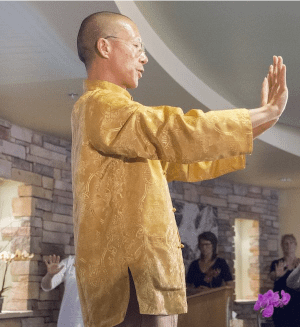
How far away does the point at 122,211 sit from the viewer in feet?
4.38

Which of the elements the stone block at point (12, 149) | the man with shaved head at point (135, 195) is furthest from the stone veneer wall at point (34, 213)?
the man with shaved head at point (135, 195)

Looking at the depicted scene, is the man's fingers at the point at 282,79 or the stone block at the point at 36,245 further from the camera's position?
the stone block at the point at 36,245

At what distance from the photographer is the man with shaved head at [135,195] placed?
1306 millimetres

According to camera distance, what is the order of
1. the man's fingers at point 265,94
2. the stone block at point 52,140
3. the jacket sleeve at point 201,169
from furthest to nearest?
1. the stone block at point 52,140
2. the jacket sleeve at point 201,169
3. the man's fingers at point 265,94

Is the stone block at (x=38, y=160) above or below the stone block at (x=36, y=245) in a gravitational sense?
above

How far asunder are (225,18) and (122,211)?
3546 millimetres

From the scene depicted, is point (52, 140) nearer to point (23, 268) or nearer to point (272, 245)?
point (23, 268)

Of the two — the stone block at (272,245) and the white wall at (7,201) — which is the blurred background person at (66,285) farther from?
the stone block at (272,245)

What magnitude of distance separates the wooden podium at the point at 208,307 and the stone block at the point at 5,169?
196 centimetres

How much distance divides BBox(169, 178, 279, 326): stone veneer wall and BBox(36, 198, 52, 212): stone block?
7.36ft

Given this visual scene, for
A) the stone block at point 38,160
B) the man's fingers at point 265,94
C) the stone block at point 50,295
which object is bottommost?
the stone block at point 50,295

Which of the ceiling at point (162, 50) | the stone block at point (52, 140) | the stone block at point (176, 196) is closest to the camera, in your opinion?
the ceiling at point (162, 50)

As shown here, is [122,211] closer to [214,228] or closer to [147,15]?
[147,15]

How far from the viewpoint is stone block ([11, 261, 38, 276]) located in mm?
6059
